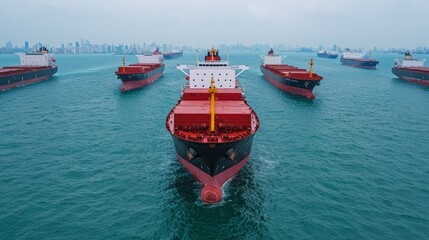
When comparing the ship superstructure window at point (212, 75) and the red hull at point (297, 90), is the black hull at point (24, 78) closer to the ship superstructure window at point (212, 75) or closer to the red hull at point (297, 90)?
the ship superstructure window at point (212, 75)

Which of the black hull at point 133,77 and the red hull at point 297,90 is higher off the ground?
the black hull at point 133,77

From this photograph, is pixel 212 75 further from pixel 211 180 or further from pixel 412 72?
pixel 412 72

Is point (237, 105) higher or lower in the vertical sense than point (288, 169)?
higher

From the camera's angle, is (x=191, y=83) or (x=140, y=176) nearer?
(x=140, y=176)

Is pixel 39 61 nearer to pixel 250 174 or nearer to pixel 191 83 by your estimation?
pixel 191 83

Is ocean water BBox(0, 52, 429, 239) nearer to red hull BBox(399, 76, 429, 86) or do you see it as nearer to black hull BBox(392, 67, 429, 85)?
red hull BBox(399, 76, 429, 86)

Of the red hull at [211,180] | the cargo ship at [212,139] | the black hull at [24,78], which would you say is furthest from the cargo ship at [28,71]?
the red hull at [211,180]

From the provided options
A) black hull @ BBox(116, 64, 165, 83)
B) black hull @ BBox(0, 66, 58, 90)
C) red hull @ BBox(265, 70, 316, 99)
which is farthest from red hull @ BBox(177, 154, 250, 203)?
black hull @ BBox(0, 66, 58, 90)

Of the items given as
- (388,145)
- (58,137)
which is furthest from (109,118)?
(388,145)
